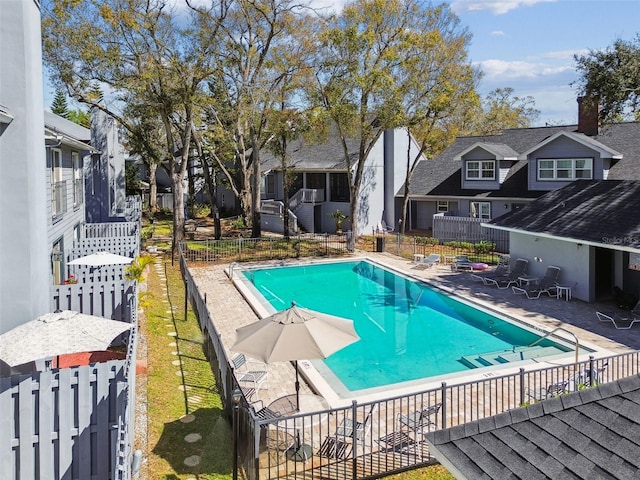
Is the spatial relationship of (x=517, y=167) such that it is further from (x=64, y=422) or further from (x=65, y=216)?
(x=64, y=422)

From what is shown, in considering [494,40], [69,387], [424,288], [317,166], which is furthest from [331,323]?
[317,166]

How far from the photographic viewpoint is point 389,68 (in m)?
29.5

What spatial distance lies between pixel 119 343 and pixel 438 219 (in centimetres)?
2452

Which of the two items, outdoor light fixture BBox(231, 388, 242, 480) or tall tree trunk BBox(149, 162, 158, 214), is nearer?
outdoor light fixture BBox(231, 388, 242, 480)

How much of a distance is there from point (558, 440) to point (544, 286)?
18.0 m

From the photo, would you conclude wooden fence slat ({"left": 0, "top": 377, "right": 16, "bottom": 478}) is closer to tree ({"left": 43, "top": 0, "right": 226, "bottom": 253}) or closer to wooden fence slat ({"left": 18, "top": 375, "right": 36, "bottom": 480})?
wooden fence slat ({"left": 18, "top": 375, "right": 36, "bottom": 480})

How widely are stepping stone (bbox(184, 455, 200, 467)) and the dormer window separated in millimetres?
29713

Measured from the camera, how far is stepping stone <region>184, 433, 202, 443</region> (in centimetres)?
919

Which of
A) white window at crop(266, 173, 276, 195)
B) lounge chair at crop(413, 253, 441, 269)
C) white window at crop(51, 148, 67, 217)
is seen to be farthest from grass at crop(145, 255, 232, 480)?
white window at crop(266, 173, 276, 195)

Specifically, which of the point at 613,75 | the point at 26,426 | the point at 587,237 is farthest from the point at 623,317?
the point at 26,426

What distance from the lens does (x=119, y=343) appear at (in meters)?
13.5

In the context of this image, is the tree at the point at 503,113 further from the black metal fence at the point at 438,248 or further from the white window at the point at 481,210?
the black metal fence at the point at 438,248

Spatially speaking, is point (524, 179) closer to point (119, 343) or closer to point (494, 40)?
point (494, 40)

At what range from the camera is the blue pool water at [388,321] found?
1533 cm
